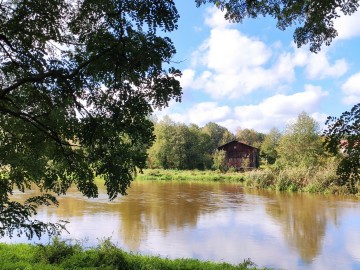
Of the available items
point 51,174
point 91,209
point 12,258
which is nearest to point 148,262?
point 12,258

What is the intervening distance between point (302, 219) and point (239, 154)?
35.1 meters

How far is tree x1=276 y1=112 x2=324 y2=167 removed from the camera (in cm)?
3425

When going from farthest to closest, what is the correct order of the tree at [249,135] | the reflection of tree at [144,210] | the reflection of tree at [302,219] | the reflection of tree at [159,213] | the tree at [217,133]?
the tree at [249,135], the tree at [217,133], the reflection of tree at [144,210], the reflection of tree at [159,213], the reflection of tree at [302,219]

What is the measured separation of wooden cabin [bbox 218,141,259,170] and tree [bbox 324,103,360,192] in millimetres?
45965

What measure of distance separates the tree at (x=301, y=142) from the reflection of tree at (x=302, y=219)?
1046cm

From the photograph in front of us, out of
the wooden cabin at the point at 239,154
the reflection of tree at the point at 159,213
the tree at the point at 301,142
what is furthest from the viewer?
the wooden cabin at the point at 239,154

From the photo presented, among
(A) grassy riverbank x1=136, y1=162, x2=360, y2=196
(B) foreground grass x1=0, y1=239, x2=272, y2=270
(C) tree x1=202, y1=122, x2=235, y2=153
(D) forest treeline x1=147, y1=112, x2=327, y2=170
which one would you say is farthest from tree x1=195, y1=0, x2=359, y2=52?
(C) tree x1=202, y1=122, x2=235, y2=153

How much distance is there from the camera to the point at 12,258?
7.68 m

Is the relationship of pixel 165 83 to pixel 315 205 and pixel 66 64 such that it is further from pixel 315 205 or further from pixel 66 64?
pixel 315 205

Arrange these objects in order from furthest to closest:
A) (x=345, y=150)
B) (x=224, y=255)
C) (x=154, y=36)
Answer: (x=224, y=255), (x=345, y=150), (x=154, y=36)

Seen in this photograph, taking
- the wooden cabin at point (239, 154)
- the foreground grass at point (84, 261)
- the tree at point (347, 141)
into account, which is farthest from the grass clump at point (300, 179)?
the tree at point (347, 141)

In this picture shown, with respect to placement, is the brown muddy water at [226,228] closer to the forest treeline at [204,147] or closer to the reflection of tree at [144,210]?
the reflection of tree at [144,210]

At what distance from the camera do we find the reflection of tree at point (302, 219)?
1132 cm

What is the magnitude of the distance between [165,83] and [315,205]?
18.8 m
